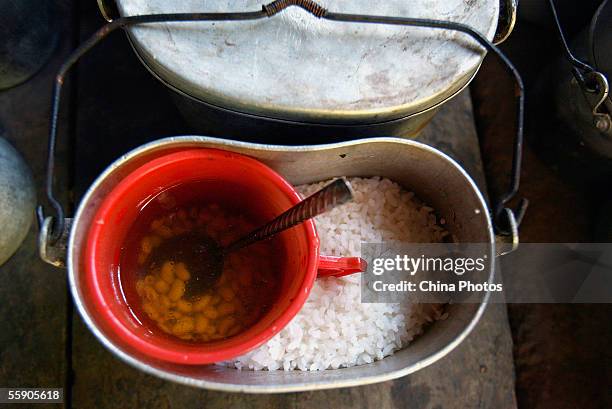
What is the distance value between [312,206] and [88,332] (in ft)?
1.95

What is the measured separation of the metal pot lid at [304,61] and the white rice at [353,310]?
22 cm

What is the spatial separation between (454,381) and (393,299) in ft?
0.81

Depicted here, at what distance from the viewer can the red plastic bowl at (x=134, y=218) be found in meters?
0.70

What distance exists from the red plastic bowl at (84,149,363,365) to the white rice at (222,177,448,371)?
0.07 metres

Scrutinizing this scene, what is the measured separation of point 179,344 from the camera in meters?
0.76

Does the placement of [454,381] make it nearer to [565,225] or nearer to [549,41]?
[565,225]

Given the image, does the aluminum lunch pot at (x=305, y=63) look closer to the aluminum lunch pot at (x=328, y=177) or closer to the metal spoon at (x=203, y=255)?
the aluminum lunch pot at (x=328, y=177)

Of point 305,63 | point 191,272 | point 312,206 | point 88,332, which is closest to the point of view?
point 312,206

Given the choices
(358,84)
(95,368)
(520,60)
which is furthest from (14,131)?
(520,60)

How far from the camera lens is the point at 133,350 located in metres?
0.72

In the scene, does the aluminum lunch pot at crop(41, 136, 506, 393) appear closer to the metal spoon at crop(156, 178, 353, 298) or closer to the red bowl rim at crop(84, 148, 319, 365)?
the red bowl rim at crop(84, 148, 319, 365)
